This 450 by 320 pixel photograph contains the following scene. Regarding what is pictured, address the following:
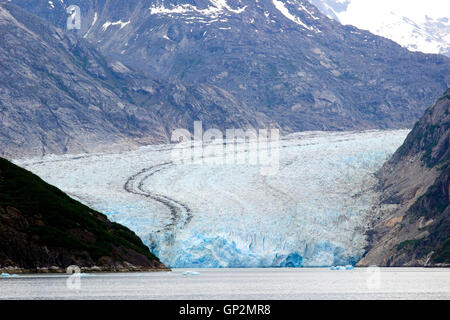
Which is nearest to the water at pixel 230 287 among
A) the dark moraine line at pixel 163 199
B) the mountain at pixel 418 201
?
the dark moraine line at pixel 163 199

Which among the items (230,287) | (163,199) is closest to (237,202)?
(163,199)

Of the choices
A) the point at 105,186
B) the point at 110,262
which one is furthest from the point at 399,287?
the point at 105,186

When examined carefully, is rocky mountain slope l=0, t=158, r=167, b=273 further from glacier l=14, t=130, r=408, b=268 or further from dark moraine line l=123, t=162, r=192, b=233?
glacier l=14, t=130, r=408, b=268

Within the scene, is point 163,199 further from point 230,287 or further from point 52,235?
point 230,287

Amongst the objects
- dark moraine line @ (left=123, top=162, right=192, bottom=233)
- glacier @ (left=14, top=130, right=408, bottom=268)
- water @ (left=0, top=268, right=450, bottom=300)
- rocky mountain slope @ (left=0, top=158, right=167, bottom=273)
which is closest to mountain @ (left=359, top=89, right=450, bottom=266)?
glacier @ (left=14, top=130, right=408, bottom=268)

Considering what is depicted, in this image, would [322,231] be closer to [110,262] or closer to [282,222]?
[282,222]

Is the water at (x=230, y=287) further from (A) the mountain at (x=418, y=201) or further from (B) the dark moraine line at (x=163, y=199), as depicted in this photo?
(A) the mountain at (x=418, y=201)
